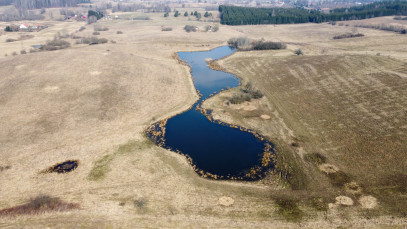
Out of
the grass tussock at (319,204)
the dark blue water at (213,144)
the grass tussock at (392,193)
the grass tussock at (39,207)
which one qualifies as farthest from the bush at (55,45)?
the grass tussock at (392,193)

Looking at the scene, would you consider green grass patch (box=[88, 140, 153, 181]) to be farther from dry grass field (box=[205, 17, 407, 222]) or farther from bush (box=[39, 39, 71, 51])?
bush (box=[39, 39, 71, 51])

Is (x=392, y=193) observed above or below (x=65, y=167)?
below

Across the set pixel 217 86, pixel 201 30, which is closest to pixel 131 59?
pixel 217 86

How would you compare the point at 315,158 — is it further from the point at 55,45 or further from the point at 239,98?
the point at 55,45

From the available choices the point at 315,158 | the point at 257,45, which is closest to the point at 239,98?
the point at 315,158

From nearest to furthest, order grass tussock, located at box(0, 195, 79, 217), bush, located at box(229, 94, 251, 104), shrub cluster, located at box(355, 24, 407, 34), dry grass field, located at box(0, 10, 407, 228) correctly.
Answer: grass tussock, located at box(0, 195, 79, 217) < dry grass field, located at box(0, 10, 407, 228) < bush, located at box(229, 94, 251, 104) < shrub cluster, located at box(355, 24, 407, 34)

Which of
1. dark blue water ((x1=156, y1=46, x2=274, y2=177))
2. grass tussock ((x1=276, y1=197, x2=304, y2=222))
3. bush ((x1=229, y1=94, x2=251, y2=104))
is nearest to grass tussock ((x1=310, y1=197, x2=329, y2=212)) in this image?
grass tussock ((x1=276, y1=197, x2=304, y2=222))
